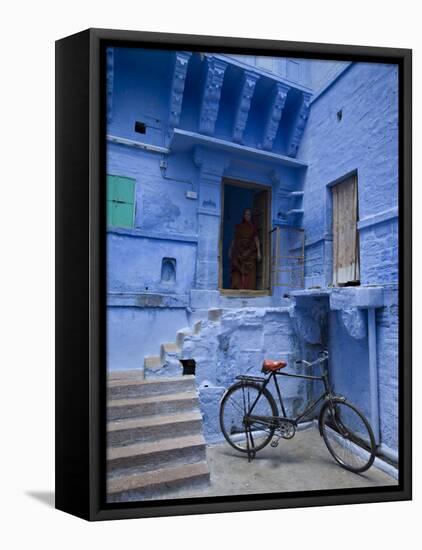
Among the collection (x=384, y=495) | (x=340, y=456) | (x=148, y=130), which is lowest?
(x=384, y=495)

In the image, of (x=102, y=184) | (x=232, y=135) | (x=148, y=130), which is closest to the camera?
(x=102, y=184)

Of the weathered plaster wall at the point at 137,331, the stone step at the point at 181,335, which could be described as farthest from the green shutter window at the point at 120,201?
the stone step at the point at 181,335

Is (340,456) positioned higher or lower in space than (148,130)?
lower

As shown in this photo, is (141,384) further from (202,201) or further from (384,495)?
(384,495)

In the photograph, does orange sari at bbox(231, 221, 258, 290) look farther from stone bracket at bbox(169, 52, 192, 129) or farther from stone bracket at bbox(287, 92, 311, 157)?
stone bracket at bbox(169, 52, 192, 129)

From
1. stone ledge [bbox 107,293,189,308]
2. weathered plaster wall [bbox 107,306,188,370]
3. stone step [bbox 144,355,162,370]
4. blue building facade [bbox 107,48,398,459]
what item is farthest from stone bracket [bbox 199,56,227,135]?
stone step [bbox 144,355,162,370]

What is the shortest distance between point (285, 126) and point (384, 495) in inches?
120

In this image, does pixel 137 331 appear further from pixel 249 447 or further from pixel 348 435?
pixel 348 435

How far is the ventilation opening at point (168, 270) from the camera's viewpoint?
3367 mm

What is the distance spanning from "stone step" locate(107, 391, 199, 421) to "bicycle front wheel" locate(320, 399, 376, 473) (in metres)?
1.09

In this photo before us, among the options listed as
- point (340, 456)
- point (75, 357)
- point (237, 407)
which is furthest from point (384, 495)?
point (75, 357)

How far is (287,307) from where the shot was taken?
3.62 metres

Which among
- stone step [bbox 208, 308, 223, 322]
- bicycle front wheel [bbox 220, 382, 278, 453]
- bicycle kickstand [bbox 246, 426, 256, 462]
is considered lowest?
bicycle kickstand [bbox 246, 426, 256, 462]

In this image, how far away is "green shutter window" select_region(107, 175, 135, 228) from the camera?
3139 mm
